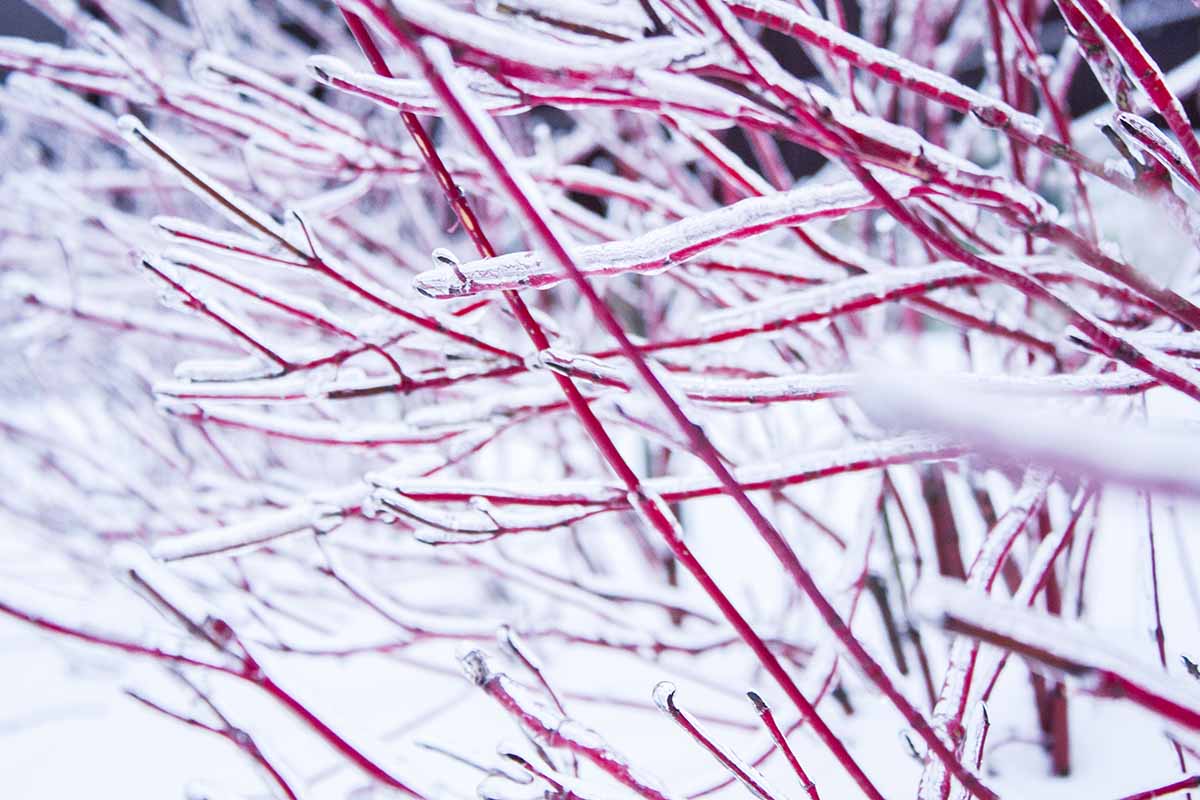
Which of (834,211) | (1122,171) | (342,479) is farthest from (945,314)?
(342,479)

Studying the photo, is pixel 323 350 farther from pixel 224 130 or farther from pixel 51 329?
pixel 51 329

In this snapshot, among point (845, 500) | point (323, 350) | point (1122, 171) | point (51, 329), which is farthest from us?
point (845, 500)

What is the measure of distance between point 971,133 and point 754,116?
1721 millimetres

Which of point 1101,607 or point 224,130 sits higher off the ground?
point 224,130

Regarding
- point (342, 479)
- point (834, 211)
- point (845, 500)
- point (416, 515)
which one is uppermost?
point (845, 500)

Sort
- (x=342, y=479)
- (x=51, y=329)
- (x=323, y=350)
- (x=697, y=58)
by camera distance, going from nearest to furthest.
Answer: (x=697, y=58)
(x=323, y=350)
(x=51, y=329)
(x=342, y=479)

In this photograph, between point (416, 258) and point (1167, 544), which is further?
point (416, 258)

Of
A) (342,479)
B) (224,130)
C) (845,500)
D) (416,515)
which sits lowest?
(416,515)

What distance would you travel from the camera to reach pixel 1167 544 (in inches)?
76.1

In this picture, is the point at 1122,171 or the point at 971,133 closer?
the point at 1122,171

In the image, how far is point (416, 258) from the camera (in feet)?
8.87

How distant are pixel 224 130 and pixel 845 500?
2.98 metres

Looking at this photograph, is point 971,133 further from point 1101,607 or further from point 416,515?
point 416,515

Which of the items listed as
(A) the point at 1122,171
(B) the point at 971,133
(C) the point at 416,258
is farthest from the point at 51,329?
(B) the point at 971,133
